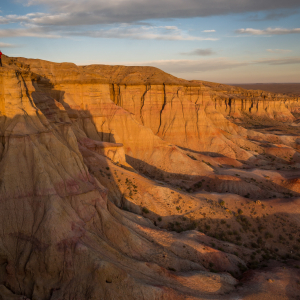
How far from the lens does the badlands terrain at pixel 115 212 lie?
12414 millimetres

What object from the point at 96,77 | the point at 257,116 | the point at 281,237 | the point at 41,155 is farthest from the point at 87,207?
the point at 257,116

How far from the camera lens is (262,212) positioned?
26.1 meters

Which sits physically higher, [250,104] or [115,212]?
[250,104]

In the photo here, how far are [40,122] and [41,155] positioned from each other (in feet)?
6.84

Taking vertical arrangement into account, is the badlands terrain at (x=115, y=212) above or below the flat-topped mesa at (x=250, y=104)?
below

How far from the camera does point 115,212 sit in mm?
17875

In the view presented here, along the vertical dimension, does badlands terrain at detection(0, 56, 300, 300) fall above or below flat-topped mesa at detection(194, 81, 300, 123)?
below

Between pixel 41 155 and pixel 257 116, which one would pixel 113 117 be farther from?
pixel 257 116

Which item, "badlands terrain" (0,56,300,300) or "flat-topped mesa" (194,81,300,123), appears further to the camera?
"flat-topped mesa" (194,81,300,123)

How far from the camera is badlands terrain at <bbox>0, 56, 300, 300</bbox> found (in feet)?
40.7

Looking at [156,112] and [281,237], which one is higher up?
[156,112]

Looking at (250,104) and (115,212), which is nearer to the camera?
(115,212)

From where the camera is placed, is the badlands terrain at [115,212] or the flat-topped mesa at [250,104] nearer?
the badlands terrain at [115,212]

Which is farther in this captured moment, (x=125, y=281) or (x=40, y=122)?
(x=40, y=122)
